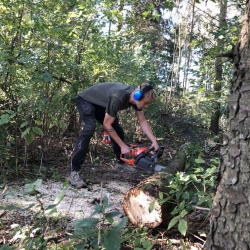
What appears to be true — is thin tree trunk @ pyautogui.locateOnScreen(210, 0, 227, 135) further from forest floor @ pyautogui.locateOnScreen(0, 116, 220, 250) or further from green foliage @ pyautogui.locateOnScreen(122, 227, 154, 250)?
green foliage @ pyautogui.locateOnScreen(122, 227, 154, 250)

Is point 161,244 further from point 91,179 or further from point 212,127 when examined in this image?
point 212,127

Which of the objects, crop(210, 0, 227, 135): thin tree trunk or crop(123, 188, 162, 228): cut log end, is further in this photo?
crop(210, 0, 227, 135): thin tree trunk

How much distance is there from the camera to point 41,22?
14.4 feet

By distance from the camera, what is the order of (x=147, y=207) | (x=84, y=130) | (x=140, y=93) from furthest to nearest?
(x=84, y=130) → (x=140, y=93) → (x=147, y=207)

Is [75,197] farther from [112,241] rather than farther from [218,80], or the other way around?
[218,80]

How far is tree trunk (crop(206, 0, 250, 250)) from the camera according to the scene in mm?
1547

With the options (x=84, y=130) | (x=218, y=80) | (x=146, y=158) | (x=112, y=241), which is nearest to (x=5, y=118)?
(x=84, y=130)

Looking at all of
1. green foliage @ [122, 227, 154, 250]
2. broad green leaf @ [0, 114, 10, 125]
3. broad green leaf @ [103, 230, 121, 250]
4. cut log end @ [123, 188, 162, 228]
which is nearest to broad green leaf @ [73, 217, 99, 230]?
broad green leaf @ [103, 230, 121, 250]

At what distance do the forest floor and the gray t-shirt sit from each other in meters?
1.00

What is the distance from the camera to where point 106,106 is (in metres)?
4.11

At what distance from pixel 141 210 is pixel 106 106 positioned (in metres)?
1.83

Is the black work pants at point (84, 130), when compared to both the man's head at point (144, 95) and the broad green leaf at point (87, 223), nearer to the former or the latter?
the man's head at point (144, 95)

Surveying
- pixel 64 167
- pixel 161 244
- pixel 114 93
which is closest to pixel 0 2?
pixel 114 93

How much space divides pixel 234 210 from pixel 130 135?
582 cm
